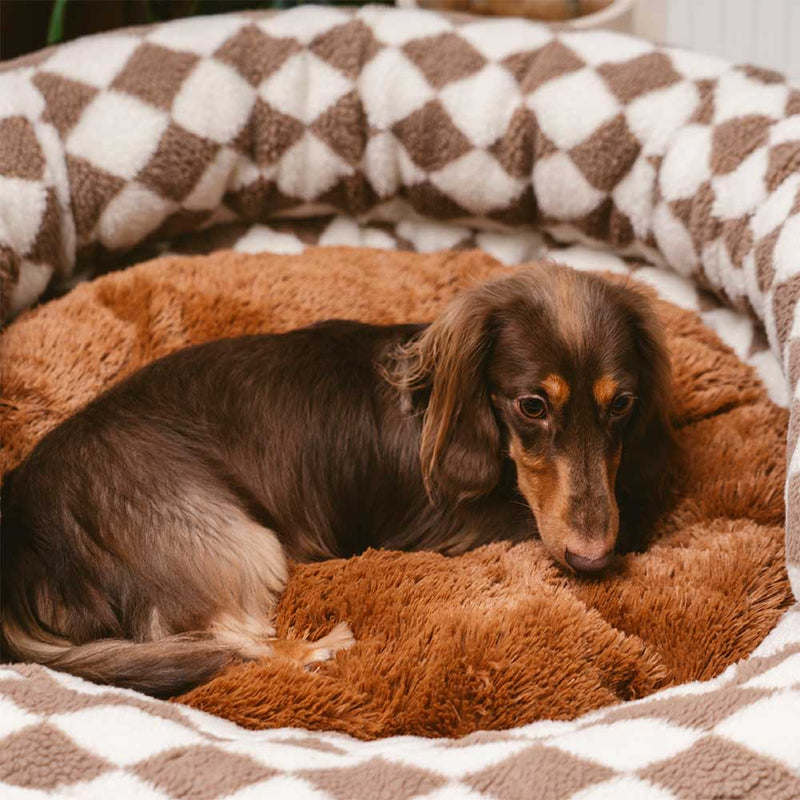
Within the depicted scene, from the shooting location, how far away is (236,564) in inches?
74.1

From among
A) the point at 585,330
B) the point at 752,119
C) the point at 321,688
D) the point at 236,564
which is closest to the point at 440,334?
the point at 585,330

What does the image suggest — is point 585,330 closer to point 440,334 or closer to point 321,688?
point 440,334

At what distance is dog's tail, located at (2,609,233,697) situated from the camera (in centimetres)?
169

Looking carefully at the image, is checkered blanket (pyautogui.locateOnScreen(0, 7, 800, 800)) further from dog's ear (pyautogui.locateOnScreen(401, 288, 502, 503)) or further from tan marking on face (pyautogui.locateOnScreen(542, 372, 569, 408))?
dog's ear (pyautogui.locateOnScreen(401, 288, 502, 503))

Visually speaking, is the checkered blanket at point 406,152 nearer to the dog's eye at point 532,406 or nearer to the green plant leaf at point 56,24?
the green plant leaf at point 56,24

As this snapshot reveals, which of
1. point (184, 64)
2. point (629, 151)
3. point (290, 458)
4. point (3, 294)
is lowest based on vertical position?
point (290, 458)

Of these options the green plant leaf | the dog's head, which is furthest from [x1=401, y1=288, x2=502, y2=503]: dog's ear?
the green plant leaf

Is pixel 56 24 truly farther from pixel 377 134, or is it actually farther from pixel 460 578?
pixel 460 578

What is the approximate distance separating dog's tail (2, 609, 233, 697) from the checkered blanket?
1.00m

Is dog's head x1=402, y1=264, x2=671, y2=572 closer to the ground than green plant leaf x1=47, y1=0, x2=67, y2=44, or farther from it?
closer to the ground

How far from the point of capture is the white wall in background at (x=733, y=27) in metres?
3.29

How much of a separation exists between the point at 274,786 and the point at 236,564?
622 millimetres

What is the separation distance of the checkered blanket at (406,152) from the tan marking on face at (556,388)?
1.71ft

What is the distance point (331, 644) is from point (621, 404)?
2.30 ft
